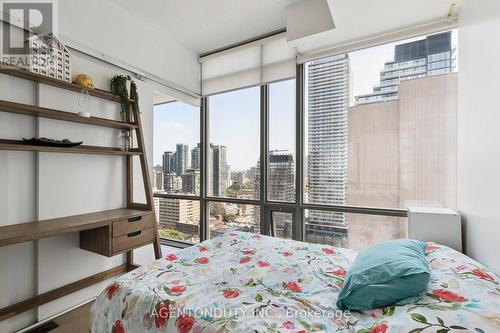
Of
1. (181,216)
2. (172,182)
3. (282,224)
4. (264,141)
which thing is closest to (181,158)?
(172,182)

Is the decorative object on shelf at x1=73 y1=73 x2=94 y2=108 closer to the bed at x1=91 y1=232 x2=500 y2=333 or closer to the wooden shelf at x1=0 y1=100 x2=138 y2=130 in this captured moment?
the wooden shelf at x1=0 y1=100 x2=138 y2=130

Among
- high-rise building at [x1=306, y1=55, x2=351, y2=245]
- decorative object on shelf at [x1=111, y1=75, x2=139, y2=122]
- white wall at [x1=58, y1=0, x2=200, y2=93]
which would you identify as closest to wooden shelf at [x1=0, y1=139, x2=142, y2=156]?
decorative object on shelf at [x1=111, y1=75, x2=139, y2=122]

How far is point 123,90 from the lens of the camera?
8.02ft

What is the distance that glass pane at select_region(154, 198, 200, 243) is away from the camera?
11.8 feet

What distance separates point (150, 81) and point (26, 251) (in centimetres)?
203

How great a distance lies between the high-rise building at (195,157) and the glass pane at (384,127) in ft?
5.19

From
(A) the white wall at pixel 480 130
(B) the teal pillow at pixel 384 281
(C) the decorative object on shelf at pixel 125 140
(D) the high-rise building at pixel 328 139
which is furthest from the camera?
(D) the high-rise building at pixel 328 139

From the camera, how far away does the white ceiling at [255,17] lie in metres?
2.08

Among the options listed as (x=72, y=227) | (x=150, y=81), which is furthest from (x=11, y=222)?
(x=150, y=81)

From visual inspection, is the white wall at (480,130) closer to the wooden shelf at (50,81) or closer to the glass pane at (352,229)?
the glass pane at (352,229)

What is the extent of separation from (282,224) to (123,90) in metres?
2.28

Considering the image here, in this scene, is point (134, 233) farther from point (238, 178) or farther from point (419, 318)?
point (419, 318)

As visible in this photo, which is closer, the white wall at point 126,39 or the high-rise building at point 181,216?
the white wall at point 126,39

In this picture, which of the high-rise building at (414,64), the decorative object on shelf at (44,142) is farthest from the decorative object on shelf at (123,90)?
the high-rise building at (414,64)
